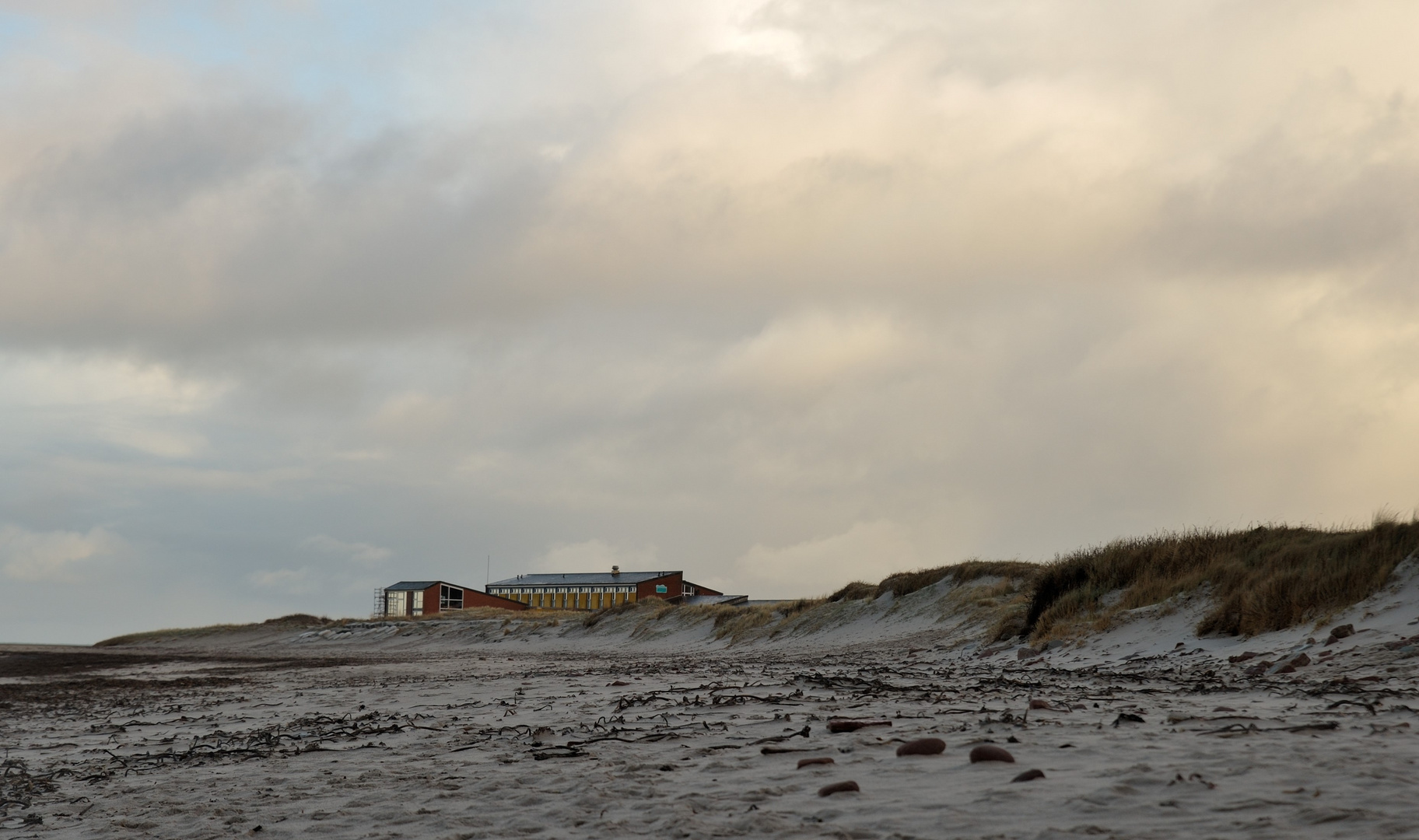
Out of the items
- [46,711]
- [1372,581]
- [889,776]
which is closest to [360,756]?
[889,776]

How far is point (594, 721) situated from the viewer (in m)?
6.80

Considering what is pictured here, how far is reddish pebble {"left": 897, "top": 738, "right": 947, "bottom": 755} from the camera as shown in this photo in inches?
183

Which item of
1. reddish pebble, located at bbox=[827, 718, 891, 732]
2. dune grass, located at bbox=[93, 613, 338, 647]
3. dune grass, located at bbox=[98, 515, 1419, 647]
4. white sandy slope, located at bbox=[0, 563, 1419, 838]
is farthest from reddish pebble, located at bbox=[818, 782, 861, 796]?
dune grass, located at bbox=[93, 613, 338, 647]

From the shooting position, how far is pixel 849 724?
5527 millimetres

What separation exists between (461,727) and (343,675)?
9.88 metres

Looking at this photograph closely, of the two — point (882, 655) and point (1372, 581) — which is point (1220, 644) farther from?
point (882, 655)

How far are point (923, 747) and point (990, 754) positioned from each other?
0.36 m

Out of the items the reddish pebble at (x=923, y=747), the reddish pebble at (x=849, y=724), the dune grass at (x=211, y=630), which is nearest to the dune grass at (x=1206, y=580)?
the reddish pebble at (x=849, y=724)

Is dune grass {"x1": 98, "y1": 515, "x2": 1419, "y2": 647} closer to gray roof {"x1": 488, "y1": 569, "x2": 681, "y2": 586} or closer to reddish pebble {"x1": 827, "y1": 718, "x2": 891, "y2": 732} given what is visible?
reddish pebble {"x1": 827, "y1": 718, "x2": 891, "y2": 732}

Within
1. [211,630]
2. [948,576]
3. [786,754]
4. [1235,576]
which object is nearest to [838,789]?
[786,754]

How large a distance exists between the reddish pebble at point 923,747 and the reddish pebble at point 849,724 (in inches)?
32.2

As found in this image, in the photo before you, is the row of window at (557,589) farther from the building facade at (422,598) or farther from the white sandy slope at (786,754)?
the white sandy slope at (786,754)

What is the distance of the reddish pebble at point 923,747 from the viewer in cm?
464

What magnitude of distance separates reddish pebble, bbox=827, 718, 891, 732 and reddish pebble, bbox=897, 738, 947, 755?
818 millimetres
